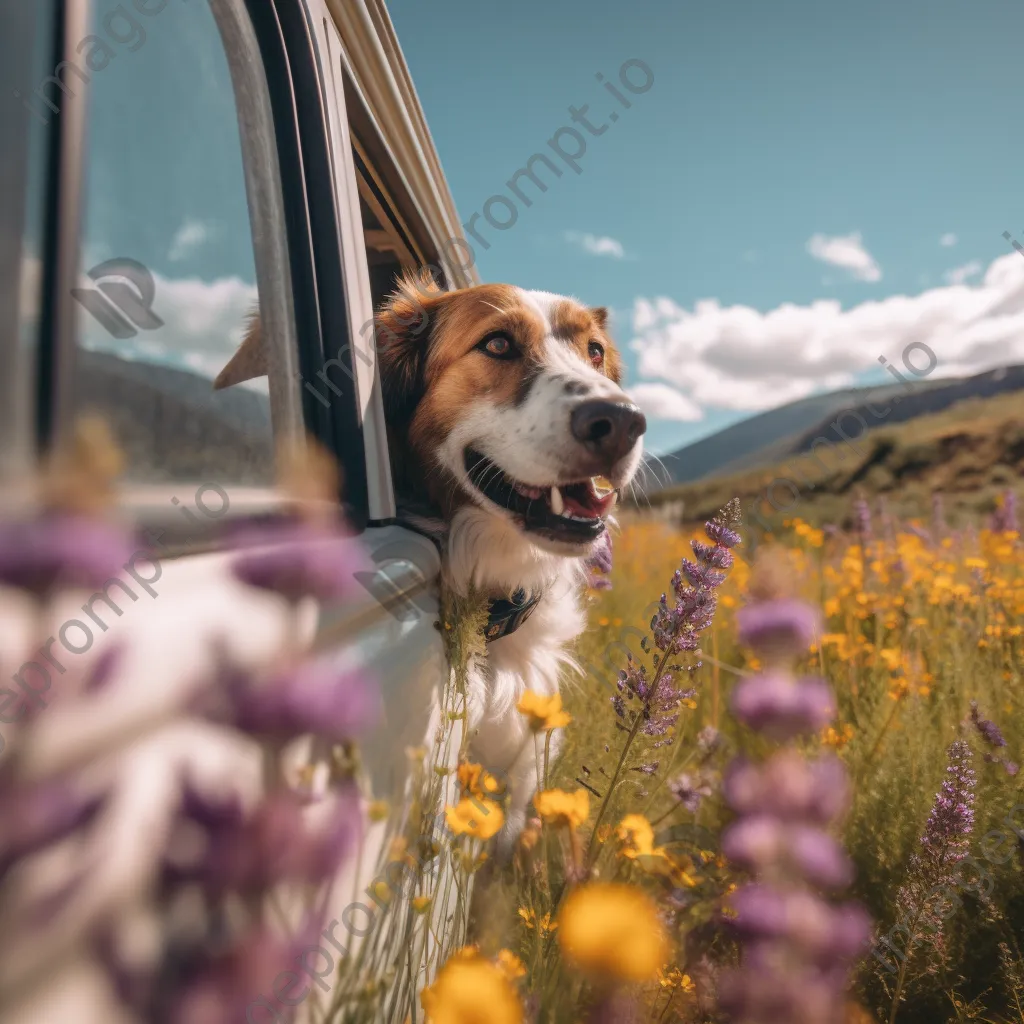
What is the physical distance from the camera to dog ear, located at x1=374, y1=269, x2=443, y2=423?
2.71 meters

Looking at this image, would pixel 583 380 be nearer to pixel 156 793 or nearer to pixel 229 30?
pixel 229 30

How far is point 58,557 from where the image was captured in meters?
0.40

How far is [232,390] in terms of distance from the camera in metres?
1.24

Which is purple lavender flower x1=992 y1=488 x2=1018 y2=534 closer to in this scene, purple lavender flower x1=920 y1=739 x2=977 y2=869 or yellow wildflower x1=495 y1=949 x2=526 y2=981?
purple lavender flower x1=920 y1=739 x2=977 y2=869

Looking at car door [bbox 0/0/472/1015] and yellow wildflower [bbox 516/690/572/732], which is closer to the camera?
car door [bbox 0/0/472/1015]

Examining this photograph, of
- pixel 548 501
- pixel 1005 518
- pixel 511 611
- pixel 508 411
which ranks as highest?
pixel 508 411

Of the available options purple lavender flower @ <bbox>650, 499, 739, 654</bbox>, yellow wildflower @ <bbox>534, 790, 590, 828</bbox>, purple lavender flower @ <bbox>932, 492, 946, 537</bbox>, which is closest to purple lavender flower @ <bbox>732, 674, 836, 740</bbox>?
yellow wildflower @ <bbox>534, 790, 590, 828</bbox>

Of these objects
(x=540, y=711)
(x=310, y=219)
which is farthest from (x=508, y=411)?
(x=540, y=711)

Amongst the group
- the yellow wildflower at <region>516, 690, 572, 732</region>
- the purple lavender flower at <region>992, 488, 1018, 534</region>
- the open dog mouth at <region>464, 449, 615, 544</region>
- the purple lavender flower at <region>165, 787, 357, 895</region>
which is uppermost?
the purple lavender flower at <region>165, 787, 357, 895</region>

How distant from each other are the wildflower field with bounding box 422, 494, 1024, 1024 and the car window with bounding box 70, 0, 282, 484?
699 mm

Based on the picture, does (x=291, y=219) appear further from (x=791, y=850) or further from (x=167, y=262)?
(x=791, y=850)

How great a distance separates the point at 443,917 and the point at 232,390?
1.09 m

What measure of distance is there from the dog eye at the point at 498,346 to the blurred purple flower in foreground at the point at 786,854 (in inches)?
84.4

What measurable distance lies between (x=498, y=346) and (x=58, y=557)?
2.41 meters
